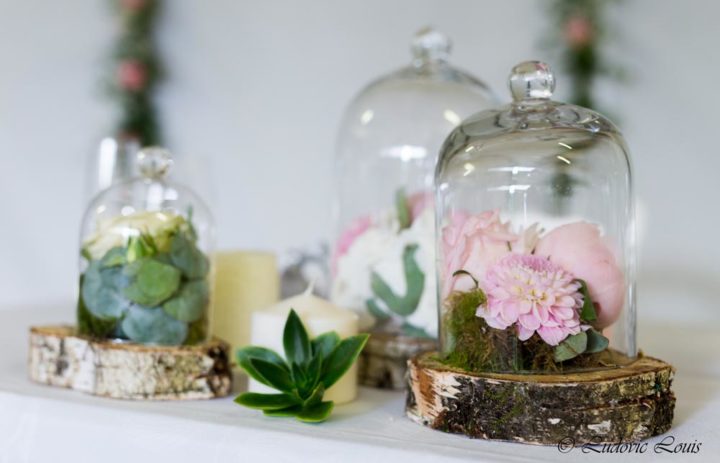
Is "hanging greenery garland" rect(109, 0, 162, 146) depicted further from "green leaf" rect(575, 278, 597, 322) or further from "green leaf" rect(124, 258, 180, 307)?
"green leaf" rect(575, 278, 597, 322)

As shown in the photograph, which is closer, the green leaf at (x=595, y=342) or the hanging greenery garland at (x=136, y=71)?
the green leaf at (x=595, y=342)

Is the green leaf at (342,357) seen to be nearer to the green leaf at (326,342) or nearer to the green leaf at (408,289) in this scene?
the green leaf at (326,342)

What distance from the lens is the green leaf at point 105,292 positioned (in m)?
0.81

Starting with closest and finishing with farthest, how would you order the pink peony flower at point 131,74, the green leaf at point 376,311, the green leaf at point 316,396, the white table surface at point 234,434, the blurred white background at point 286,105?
the white table surface at point 234,434, the green leaf at point 316,396, the green leaf at point 376,311, the blurred white background at point 286,105, the pink peony flower at point 131,74

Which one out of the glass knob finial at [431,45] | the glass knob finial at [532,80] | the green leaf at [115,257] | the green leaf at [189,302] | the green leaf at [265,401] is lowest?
the green leaf at [265,401]

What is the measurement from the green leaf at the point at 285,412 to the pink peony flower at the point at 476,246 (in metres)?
0.17

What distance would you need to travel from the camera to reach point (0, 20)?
261cm

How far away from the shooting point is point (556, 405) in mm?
626

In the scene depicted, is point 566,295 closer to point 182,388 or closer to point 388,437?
point 388,437

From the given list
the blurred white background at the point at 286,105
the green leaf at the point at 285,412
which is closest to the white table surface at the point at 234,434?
the green leaf at the point at 285,412

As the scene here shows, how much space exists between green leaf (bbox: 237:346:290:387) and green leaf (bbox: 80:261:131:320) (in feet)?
0.45

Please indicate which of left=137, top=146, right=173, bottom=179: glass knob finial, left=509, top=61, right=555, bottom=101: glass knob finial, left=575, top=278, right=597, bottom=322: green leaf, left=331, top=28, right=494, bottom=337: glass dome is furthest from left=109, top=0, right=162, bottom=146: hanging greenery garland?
left=575, top=278, right=597, bottom=322: green leaf

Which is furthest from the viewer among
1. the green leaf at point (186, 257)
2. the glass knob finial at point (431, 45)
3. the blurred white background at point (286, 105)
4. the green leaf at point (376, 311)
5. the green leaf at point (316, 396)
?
the blurred white background at point (286, 105)

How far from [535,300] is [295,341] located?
0.23 metres
